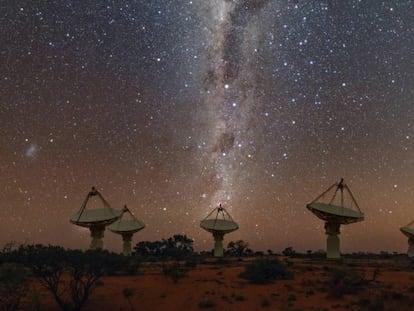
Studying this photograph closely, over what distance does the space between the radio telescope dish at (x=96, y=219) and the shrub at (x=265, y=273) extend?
17030 mm

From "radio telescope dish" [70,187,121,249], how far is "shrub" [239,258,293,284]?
17.0 meters

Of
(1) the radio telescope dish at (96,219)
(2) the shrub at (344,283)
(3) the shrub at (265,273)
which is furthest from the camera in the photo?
(1) the radio telescope dish at (96,219)

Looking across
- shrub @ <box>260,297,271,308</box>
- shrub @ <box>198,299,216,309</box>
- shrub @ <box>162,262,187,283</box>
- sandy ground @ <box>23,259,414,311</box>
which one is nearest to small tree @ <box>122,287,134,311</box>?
sandy ground @ <box>23,259,414,311</box>

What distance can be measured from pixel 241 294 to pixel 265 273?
5991 mm

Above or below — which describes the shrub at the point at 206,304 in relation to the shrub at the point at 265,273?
below

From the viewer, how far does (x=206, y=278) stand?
41.5m

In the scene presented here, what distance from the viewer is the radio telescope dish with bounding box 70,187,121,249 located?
52312 mm

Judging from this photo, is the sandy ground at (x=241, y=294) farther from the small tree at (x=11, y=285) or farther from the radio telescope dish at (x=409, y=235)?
the radio telescope dish at (x=409, y=235)

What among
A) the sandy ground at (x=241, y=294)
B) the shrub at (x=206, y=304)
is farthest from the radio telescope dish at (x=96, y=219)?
the shrub at (x=206, y=304)

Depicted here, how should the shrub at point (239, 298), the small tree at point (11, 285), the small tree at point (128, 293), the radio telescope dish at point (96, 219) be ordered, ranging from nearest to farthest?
the small tree at point (11, 285) < the shrub at point (239, 298) < the small tree at point (128, 293) < the radio telescope dish at point (96, 219)

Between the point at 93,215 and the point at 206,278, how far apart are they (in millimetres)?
18120

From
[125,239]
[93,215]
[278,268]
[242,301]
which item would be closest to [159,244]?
[125,239]

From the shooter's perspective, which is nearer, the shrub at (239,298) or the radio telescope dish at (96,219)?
the shrub at (239,298)

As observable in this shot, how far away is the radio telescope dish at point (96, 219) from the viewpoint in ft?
172
